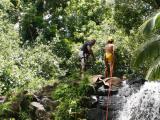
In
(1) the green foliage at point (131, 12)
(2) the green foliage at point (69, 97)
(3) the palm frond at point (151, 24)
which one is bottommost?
(2) the green foliage at point (69, 97)

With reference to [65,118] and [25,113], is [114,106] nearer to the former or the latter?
[65,118]

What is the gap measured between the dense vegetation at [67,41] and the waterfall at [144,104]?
3.35 ft

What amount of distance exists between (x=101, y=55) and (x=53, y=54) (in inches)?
168

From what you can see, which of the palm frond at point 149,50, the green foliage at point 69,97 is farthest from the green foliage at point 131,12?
the palm frond at point 149,50

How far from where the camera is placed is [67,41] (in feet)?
95.8

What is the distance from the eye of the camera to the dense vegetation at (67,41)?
56.9ft

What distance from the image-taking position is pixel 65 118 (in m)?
17.2

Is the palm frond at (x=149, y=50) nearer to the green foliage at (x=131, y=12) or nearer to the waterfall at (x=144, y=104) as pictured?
the waterfall at (x=144, y=104)

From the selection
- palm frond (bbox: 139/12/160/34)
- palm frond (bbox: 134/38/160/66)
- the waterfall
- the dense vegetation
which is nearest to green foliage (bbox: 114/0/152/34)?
the dense vegetation

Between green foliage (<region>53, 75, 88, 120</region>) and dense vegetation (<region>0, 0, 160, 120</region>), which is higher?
dense vegetation (<region>0, 0, 160, 120</region>)

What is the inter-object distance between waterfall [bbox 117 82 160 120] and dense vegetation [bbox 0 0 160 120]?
1.02 metres

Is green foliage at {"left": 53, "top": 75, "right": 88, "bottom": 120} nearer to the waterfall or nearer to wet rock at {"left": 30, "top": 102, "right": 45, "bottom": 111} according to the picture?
wet rock at {"left": 30, "top": 102, "right": 45, "bottom": 111}

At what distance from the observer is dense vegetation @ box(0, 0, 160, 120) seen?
56.9 ft

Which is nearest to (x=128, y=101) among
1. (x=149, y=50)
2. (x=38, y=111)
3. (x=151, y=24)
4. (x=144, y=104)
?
(x=144, y=104)
